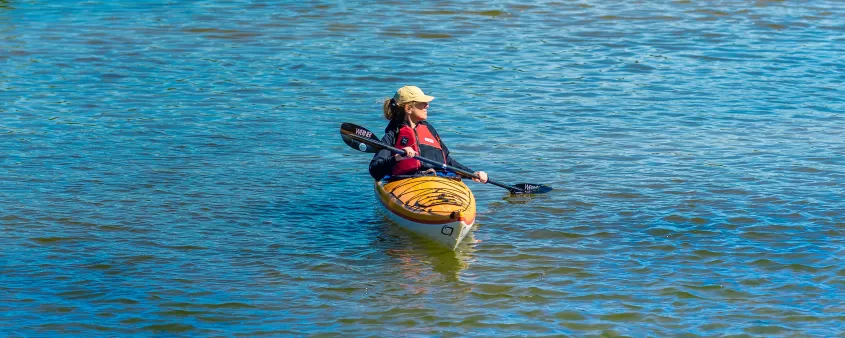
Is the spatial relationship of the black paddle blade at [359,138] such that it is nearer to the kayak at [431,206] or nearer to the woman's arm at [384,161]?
the woman's arm at [384,161]

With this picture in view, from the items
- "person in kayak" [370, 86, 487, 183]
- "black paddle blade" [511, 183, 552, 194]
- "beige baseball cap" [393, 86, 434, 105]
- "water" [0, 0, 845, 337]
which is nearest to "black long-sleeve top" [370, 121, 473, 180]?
"person in kayak" [370, 86, 487, 183]

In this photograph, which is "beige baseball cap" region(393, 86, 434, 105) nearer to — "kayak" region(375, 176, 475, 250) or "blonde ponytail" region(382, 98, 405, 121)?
"blonde ponytail" region(382, 98, 405, 121)

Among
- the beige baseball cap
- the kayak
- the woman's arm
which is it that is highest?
the beige baseball cap

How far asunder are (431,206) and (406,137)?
3.80ft

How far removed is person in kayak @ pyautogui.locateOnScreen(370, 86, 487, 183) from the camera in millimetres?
10453

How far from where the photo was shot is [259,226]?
34.5 feet

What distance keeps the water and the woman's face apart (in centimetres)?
106

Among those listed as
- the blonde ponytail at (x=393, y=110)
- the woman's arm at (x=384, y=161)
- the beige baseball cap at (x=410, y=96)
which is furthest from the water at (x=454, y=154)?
the beige baseball cap at (x=410, y=96)

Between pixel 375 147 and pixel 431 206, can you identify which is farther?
pixel 375 147

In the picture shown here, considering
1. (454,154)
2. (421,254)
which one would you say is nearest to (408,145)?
(421,254)

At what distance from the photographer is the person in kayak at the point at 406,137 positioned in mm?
10453

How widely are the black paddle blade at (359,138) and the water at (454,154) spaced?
0.68 m

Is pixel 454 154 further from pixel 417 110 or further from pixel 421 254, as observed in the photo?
pixel 421 254

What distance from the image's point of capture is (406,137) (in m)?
10.6
